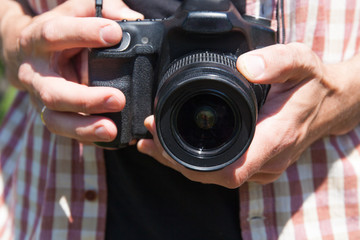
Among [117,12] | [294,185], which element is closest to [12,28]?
[117,12]

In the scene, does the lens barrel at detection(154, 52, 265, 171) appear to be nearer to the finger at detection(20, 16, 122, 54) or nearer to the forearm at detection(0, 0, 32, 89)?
the finger at detection(20, 16, 122, 54)

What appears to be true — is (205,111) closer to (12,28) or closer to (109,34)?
(109,34)

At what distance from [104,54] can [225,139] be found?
8.0 inches

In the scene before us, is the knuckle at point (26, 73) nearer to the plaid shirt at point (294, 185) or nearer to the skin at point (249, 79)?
the skin at point (249, 79)

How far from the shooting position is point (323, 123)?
69 cm

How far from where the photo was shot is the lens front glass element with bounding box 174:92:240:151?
1.96 ft

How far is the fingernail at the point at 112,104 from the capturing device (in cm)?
62

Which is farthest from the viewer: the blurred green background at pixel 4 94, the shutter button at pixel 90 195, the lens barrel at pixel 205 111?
the blurred green background at pixel 4 94

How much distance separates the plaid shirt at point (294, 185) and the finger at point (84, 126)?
11 cm

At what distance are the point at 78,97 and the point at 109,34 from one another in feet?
0.31

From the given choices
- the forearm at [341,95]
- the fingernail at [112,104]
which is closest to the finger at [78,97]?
the fingernail at [112,104]

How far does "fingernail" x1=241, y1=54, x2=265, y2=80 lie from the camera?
1 centimetres

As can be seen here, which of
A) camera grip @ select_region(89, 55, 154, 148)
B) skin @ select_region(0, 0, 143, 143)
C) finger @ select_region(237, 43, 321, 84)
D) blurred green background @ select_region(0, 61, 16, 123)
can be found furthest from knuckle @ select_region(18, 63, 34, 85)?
blurred green background @ select_region(0, 61, 16, 123)

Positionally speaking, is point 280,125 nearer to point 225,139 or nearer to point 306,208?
point 225,139
